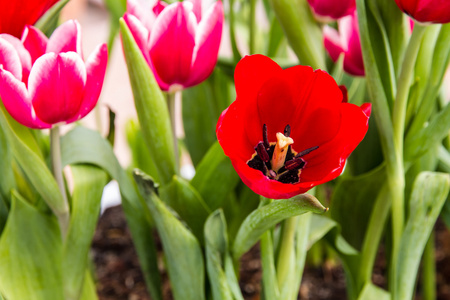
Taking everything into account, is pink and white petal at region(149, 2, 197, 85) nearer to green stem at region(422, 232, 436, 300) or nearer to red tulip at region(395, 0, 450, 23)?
red tulip at region(395, 0, 450, 23)

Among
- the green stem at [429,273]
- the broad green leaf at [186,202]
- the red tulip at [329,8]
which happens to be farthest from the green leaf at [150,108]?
the green stem at [429,273]

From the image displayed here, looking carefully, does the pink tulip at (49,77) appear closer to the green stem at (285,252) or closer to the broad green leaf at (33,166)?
the broad green leaf at (33,166)

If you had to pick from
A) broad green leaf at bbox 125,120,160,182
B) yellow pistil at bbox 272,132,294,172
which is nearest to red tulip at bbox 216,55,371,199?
yellow pistil at bbox 272,132,294,172

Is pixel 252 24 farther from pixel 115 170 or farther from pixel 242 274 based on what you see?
pixel 242 274

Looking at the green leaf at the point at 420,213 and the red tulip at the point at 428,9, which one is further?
the green leaf at the point at 420,213

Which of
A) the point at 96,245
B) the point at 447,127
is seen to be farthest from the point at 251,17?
the point at 96,245
